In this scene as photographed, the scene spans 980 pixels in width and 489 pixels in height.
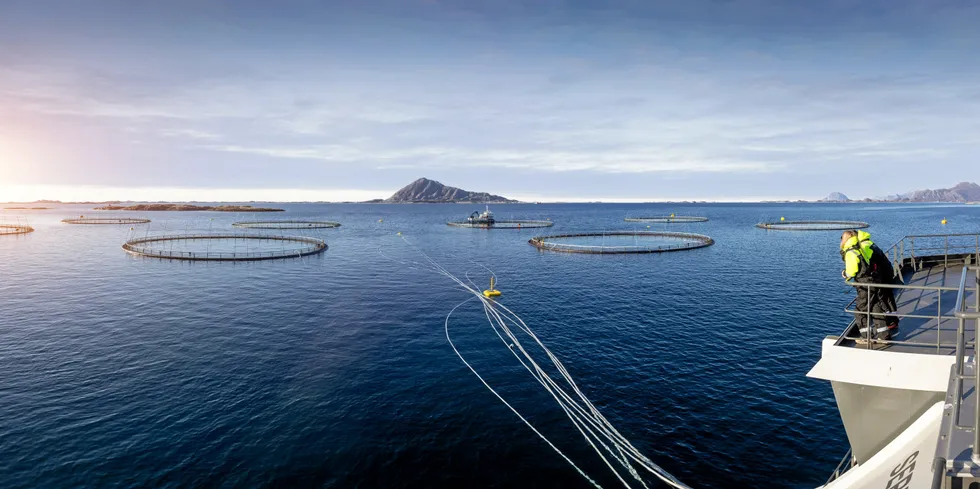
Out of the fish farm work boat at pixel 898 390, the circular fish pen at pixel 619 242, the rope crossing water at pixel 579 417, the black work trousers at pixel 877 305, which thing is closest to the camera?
the fish farm work boat at pixel 898 390

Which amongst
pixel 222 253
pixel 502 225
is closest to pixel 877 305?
pixel 222 253

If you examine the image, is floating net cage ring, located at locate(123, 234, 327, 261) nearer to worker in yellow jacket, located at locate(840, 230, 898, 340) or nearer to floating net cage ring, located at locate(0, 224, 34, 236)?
floating net cage ring, located at locate(0, 224, 34, 236)

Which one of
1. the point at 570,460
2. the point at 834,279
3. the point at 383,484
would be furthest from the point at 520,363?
the point at 834,279

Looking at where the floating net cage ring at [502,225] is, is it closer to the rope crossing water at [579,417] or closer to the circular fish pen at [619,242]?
the circular fish pen at [619,242]

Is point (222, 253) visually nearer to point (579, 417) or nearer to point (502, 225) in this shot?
point (579, 417)

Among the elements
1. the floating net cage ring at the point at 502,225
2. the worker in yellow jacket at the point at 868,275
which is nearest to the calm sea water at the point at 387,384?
the worker in yellow jacket at the point at 868,275

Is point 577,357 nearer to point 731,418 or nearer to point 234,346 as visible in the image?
point 731,418

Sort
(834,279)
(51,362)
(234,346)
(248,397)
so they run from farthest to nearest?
(834,279) → (234,346) → (51,362) → (248,397)
